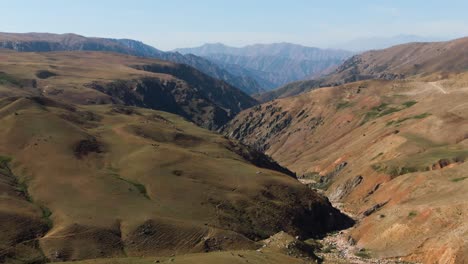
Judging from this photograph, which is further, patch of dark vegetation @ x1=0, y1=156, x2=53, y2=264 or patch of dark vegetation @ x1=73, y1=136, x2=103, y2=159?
patch of dark vegetation @ x1=73, y1=136, x2=103, y2=159

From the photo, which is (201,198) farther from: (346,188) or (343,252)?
(346,188)

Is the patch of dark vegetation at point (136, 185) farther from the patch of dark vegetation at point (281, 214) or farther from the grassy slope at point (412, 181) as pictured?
the grassy slope at point (412, 181)

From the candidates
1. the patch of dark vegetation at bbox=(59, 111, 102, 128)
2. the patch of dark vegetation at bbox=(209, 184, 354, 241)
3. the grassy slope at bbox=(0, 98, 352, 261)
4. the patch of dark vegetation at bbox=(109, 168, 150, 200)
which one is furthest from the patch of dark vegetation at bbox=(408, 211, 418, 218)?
the patch of dark vegetation at bbox=(59, 111, 102, 128)

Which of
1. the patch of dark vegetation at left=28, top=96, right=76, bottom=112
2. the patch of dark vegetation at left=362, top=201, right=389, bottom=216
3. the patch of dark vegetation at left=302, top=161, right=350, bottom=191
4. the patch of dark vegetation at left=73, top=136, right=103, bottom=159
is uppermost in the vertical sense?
the patch of dark vegetation at left=28, top=96, right=76, bottom=112

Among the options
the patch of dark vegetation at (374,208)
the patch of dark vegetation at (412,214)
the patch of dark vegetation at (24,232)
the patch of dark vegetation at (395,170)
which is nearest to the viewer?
the patch of dark vegetation at (24,232)

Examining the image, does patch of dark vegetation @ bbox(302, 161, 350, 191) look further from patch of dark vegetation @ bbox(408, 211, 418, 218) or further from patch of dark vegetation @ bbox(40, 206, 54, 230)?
patch of dark vegetation @ bbox(40, 206, 54, 230)

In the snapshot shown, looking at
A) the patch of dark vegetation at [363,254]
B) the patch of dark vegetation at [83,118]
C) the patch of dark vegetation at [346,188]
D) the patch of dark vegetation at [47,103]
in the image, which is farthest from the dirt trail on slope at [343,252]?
the patch of dark vegetation at [47,103]

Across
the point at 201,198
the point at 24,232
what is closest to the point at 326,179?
the point at 201,198
